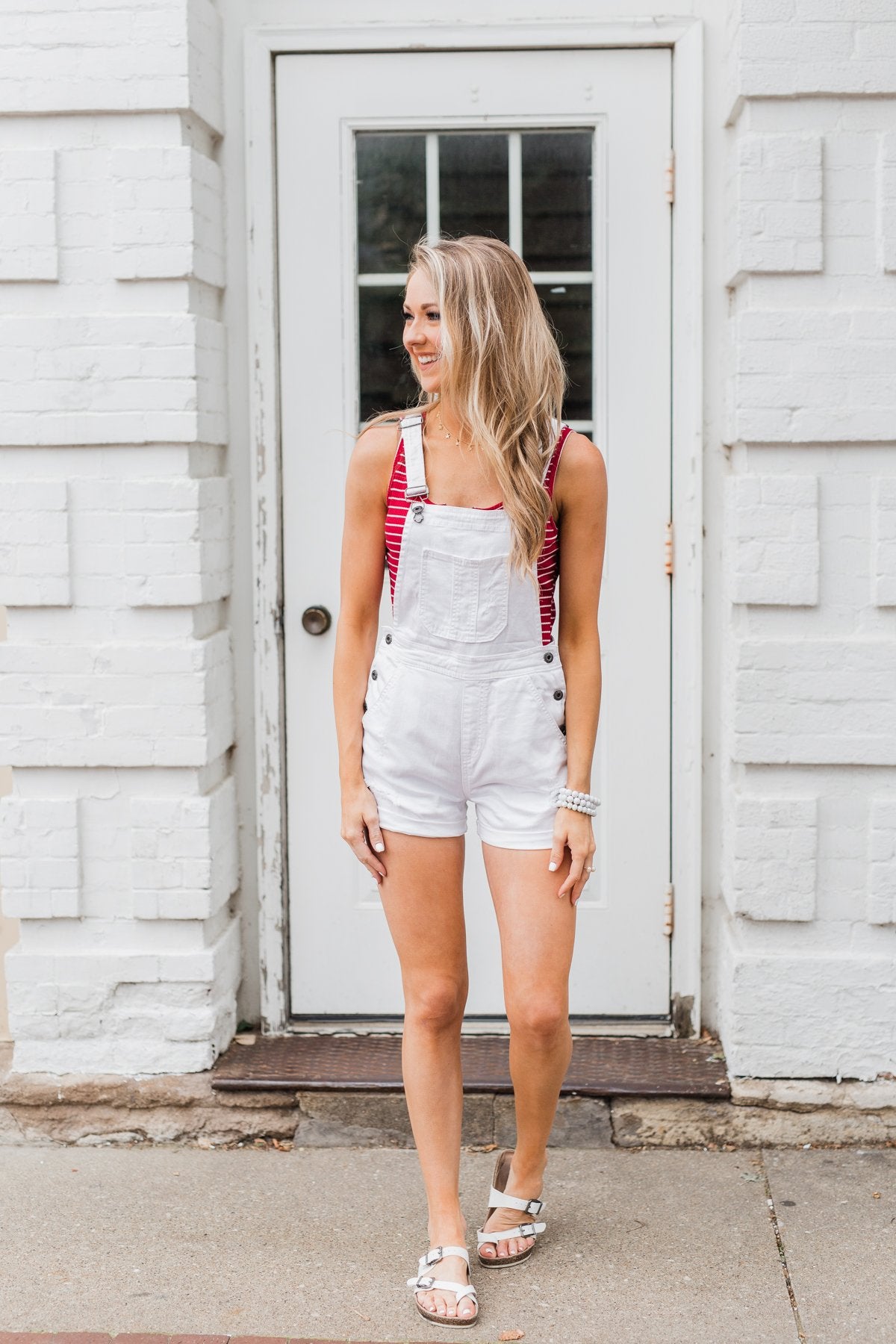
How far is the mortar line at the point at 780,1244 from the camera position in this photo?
273 centimetres

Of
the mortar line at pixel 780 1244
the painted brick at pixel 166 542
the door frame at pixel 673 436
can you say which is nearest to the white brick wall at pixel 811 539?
the door frame at pixel 673 436

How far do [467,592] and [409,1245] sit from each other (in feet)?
4.77

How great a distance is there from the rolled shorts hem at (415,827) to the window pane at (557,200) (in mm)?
1692

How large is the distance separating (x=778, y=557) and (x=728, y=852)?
2.52 ft

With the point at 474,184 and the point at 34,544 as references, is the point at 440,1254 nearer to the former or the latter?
the point at 34,544

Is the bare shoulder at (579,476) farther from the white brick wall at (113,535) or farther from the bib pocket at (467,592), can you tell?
the white brick wall at (113,535)

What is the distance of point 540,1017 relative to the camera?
8.85 ft

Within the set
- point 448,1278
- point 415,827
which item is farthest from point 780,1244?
point 415,827

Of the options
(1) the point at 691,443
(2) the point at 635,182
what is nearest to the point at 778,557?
(1) the point at 691,443

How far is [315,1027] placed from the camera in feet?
12.9

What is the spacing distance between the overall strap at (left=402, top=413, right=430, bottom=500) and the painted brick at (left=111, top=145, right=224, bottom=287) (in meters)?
1.07

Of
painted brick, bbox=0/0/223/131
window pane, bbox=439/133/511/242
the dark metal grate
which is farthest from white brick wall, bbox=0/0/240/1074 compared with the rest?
window pane, bbox=439/133/511/242

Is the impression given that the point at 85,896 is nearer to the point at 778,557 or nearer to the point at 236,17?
the point at 778,557

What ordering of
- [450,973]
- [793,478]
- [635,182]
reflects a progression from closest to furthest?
[450,973]
[793,478]
[635,182]
